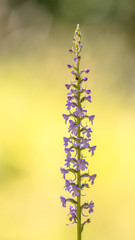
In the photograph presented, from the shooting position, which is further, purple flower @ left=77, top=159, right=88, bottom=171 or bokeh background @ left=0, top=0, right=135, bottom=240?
bokeh background @ left=0, top=0, right=135, bottom=240

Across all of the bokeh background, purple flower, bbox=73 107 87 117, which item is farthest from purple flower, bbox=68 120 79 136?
the bokeh background

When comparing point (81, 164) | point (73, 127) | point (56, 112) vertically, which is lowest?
point (81, 164)

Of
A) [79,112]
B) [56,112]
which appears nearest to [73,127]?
[79,112]

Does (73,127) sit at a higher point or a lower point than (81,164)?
higher

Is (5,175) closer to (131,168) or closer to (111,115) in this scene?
(131,168)

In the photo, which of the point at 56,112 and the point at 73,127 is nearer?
the point at 73,127

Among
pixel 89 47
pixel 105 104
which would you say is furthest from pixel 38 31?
pixel 105 104

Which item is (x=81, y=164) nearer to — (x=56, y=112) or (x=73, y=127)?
(x=73, y=127)

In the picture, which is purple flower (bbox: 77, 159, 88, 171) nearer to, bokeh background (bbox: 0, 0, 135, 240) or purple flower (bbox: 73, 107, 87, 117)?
purple flower (bbox: 73, 107, 87, 117)
